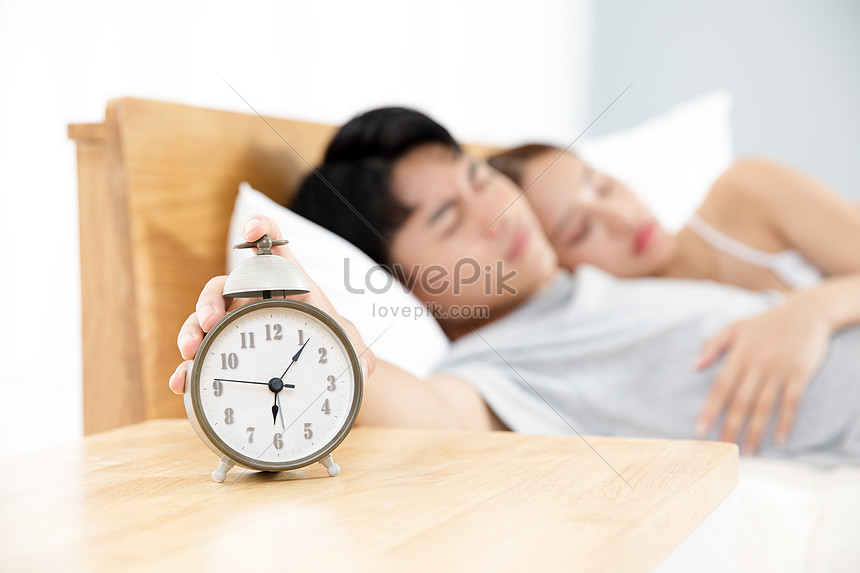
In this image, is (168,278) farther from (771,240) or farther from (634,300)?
(771,240)

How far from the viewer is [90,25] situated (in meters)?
0.85

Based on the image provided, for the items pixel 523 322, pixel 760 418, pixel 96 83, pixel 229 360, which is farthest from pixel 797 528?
pixel 96 83

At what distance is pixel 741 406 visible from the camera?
0.84 meters

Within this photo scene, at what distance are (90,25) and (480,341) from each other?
1.87ft

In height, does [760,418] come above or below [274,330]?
below

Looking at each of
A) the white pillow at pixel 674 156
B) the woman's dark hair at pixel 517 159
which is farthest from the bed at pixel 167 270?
the white pillow at pixel 674 156

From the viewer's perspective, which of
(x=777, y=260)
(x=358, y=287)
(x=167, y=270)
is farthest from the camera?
(x=777, y=260)

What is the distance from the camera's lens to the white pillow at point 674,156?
1.54 meters

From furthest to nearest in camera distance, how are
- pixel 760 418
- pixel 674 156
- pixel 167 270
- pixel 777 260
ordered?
pixel 674 156 < pixel 777 260 < pixel 760 418 < pixel 167 270

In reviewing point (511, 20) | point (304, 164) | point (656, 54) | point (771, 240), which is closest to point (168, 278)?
point (304, 164)

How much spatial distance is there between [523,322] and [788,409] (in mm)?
329

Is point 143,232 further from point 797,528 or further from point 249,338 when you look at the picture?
point 797,528

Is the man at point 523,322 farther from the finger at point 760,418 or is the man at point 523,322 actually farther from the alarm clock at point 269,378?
the alarm clock at point 269,378

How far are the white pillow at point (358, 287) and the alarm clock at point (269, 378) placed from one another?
1.6 inches
